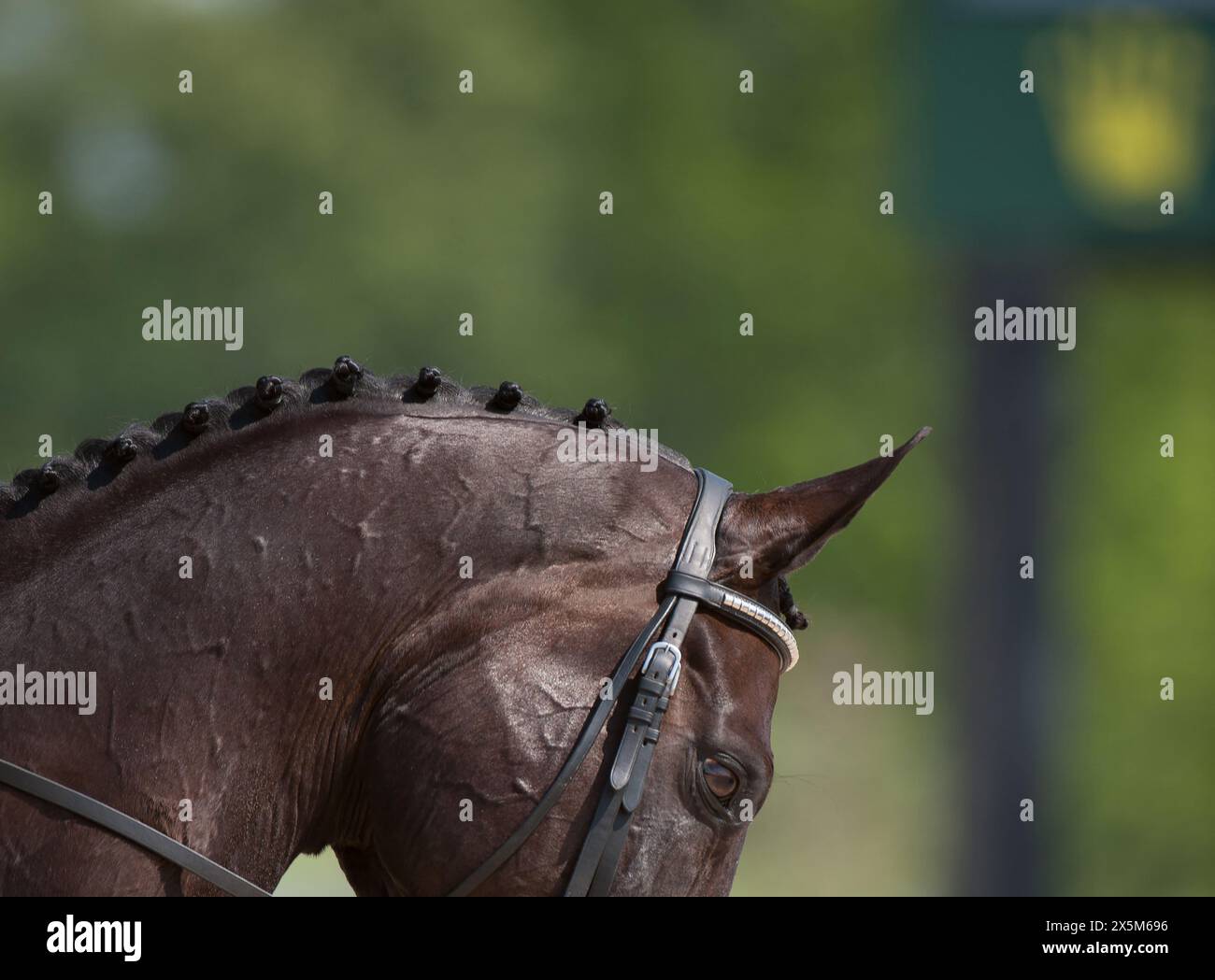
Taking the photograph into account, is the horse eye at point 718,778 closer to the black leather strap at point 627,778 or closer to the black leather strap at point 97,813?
the black leather strap at point 627,778

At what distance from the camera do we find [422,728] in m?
2.68

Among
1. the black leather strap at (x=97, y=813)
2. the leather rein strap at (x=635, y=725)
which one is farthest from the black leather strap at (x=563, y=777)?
the black leather strap at (x=97, y=813)

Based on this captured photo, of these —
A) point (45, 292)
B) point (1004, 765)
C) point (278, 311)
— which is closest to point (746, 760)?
point (1004, 765)

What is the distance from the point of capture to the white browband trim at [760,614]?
2.81 metres

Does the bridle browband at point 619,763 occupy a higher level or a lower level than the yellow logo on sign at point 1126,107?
lower

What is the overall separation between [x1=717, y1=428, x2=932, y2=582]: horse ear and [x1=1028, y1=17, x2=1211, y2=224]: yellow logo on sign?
479cm

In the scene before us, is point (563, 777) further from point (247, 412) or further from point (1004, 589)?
point (1004, 589)

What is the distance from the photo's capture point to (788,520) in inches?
115

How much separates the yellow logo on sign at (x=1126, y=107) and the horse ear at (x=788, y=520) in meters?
4.79

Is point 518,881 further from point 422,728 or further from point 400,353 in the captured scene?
point 400,353

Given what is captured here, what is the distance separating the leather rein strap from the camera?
2635 millimetres

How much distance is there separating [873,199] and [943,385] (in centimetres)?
264

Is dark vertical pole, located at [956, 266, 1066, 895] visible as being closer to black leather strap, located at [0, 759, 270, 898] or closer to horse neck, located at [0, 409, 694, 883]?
horse neck, located at [0, 409, 694, 883]

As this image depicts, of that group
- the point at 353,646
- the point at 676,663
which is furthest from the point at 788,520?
the point at 353,646
